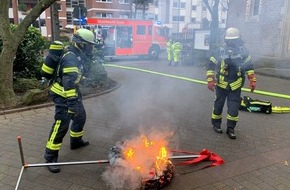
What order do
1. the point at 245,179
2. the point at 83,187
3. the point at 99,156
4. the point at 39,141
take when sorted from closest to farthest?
the point at 83,187, the point at 245,179, the point at 99,156, the point at 39,141

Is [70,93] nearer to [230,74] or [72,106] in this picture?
[72,106]

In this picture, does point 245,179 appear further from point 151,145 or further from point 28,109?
point 28,109

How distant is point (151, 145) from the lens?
3557mm

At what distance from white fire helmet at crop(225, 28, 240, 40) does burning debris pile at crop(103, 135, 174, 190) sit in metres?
1.97

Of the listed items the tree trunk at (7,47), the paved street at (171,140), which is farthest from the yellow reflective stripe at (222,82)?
the tree trunk at (7,47)

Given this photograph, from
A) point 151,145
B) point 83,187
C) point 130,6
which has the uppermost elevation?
point 130,6

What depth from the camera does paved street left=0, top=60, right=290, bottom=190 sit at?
3242 mm

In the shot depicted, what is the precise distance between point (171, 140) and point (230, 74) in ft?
4.63

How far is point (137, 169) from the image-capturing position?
3.06m

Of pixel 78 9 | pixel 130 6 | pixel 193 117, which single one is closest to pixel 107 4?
pixel 130 6

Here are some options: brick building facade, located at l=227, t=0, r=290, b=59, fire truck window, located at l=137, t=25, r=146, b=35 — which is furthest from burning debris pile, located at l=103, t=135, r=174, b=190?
fire truck window, located at l=137, t=25, r=146, b=35

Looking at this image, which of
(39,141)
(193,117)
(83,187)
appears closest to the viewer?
(83,187)

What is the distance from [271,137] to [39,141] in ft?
12.0

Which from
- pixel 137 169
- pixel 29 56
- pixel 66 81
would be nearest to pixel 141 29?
pixel 29 56
